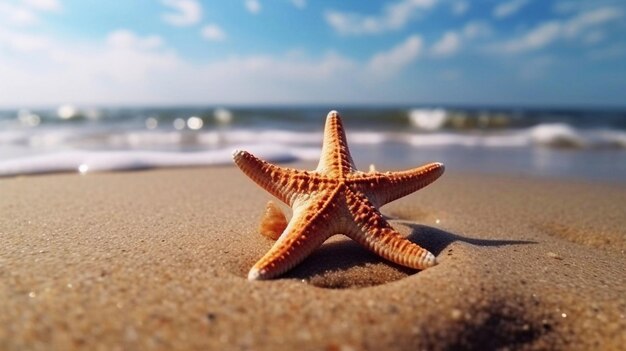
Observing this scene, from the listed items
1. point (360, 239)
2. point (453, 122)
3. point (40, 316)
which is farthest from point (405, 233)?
point (453, 122)

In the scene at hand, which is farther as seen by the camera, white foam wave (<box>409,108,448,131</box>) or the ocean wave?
white foam wave (<box>409,108,448,131</box>)

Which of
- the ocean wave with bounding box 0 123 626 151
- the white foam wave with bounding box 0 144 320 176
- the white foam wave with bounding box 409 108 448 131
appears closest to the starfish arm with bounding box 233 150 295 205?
the white foam wave with bounding box 0 144 320 176

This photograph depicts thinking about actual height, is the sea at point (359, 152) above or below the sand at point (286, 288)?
above

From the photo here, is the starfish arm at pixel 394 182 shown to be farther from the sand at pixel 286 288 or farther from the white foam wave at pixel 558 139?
the white foam wave at pixel 558 139

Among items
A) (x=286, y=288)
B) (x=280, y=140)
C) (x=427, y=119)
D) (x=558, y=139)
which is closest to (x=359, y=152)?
(x=280, y=140)

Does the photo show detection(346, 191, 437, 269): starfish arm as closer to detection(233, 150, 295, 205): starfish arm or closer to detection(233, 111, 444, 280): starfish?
detection(233, 111, 444, 280): starfish

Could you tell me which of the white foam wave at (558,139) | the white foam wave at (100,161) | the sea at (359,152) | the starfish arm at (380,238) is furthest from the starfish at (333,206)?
the white foam wave at (558,139)
